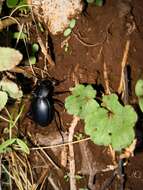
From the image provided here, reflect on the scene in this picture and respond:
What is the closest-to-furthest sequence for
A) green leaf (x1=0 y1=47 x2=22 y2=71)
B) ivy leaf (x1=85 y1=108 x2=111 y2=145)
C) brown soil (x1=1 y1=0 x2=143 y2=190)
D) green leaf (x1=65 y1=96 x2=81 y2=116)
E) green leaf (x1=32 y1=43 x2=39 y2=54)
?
green leaf (x1=0 y1=47 x2=22 y2=71) → ivy leaf (x1=85 y1=108 x2=111 y2=145) → green leaf (x1=65 y1=96 x2=81 y2=116) → brown soil (x1=1 y1=0 x2=143 y2=190) → green leaf (x1=32 y1=43 x2=39 y2=54)

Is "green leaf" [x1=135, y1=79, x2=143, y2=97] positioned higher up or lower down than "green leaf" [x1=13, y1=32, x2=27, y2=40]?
lower down

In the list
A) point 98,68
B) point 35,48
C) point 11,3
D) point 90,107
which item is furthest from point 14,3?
point 90,107

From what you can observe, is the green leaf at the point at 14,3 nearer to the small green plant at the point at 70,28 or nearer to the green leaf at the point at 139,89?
the small green plant at the point at 70,28

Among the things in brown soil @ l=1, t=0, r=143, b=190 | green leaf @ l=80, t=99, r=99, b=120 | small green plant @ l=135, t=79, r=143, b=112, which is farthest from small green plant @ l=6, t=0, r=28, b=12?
small green plant @ l=135, t=79, r=143, b=112

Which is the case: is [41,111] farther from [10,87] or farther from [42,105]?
[10,87]

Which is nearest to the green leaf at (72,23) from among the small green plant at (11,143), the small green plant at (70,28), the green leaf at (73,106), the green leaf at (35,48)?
the small green plant at (70,28)

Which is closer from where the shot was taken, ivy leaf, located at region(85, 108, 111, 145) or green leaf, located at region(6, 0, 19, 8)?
ivy leaf, located at region(85, 108, 111, 145)

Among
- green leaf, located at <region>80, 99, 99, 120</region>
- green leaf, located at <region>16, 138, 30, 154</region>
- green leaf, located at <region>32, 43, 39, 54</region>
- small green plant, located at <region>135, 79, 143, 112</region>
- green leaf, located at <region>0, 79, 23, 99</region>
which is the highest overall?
green leaf, located at <region>32, 43, 39, 54</region>

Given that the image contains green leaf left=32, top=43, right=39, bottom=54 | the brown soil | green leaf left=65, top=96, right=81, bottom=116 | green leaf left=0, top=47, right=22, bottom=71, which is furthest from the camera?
green leaf left=32, top=43, right=39, bottom=54

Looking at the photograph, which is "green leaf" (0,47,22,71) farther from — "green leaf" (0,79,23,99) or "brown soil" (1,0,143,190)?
"brown soil" (1,0,143,190)
